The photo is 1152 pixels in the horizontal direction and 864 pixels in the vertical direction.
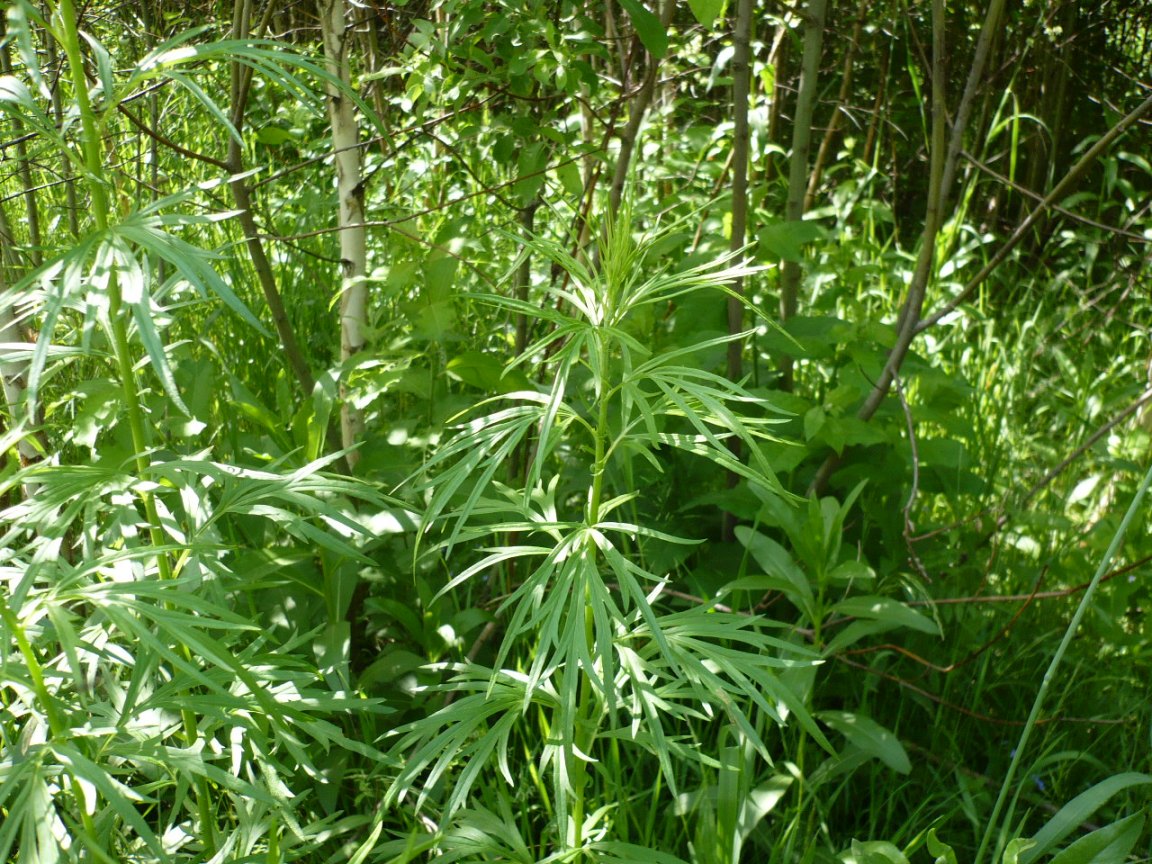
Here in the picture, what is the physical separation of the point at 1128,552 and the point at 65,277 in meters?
2.40

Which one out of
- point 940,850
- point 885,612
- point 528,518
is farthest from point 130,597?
point 885,612

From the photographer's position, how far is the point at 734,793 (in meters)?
1.59

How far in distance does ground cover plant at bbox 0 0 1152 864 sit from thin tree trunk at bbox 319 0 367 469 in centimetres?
1

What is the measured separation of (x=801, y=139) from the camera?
8.44 feet

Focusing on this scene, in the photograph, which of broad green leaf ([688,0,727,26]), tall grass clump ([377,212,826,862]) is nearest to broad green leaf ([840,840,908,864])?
tall grass clump ([377,212,826,862])

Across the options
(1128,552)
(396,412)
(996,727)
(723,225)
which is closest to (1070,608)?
(1128,552)

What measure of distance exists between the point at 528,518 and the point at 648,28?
1.01 metres

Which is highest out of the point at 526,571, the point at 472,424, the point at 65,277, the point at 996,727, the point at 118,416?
the point at 65,277

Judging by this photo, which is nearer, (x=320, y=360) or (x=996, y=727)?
(x=996, y=727)

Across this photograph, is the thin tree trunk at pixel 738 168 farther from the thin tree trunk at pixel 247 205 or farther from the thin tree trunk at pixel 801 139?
the thin tree trunk at pixel 247 205

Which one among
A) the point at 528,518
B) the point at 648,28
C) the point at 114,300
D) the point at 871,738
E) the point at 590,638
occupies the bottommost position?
the point at 871,738

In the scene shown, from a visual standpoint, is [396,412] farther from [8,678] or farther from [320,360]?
[8,678]

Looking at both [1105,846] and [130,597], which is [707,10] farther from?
[1105,846]

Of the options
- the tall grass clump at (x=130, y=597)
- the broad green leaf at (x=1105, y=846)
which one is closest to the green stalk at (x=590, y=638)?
the tall grass clump at (x=130, y=597)
